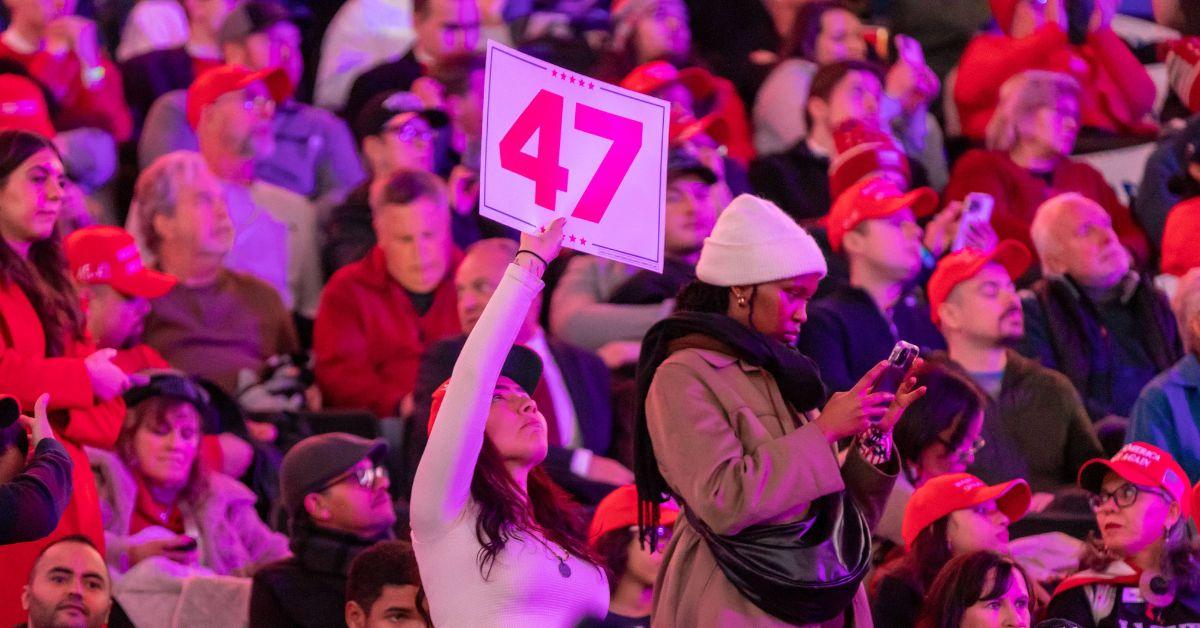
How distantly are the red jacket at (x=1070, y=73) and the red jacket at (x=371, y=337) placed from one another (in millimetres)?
3224

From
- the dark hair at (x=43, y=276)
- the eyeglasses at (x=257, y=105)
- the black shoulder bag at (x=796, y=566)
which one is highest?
the black shoulder bag at (x=796, y=566)

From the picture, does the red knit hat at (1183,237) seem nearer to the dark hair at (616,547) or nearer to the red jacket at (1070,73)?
the red jacket at (1070,73)

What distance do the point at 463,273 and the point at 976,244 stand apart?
87.0 inches

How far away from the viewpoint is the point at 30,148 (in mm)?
5902

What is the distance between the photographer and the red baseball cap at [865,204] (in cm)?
739

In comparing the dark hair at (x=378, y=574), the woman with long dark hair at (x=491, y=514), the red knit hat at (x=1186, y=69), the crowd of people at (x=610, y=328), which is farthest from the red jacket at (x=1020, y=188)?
the woman with long dark hair at (x=491, y=514)

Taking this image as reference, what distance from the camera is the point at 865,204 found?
743 cm

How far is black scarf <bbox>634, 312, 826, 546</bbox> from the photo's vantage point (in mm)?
4113

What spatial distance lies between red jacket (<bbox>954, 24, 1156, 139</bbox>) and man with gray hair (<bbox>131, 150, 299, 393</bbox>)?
3676 millimetres

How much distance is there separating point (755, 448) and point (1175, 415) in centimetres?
311

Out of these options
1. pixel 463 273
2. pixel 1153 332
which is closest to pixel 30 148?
pixel 463 273

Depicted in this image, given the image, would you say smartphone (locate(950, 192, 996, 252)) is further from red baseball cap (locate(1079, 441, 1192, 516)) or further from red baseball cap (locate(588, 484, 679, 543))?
red baseball cap (locate(588, 484, 679, 543))

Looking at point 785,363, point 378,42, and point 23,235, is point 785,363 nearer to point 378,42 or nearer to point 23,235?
point 23,235

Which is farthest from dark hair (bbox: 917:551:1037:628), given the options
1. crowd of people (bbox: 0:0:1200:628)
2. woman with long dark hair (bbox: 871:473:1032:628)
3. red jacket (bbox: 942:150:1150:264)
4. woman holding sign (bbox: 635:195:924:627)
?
red jacket (bbox: 942:150:1150:264)
